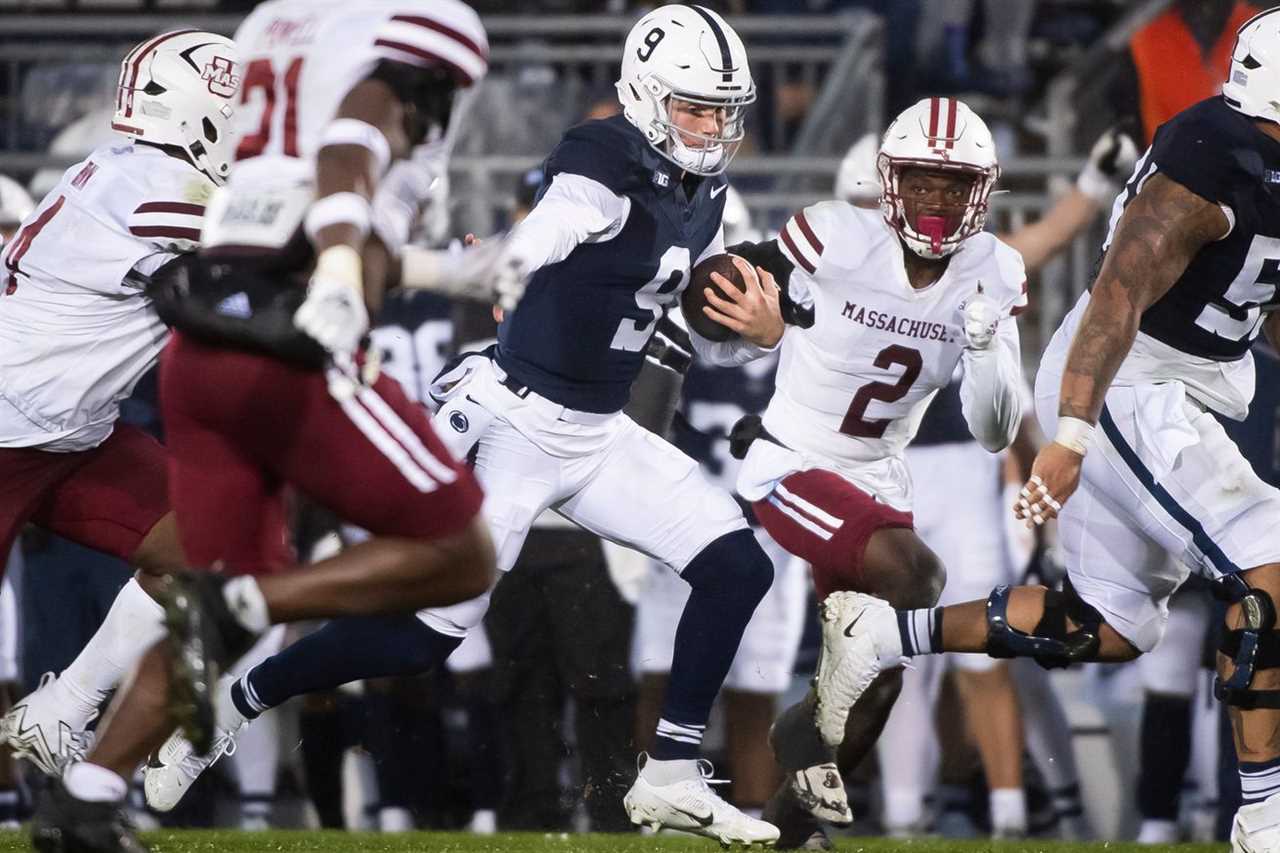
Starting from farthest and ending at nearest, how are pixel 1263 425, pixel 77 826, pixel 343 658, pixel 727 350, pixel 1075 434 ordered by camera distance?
pixel 1263 425, pixel 727 350, pixel 343 658, pixel 1075 434, pixel 77 826

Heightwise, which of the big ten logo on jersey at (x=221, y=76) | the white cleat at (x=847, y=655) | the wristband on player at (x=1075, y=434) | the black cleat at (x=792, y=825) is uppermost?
the big ten logo on jersey at (x=221, y=76)

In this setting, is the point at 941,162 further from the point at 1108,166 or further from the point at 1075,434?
the point at 1108,166

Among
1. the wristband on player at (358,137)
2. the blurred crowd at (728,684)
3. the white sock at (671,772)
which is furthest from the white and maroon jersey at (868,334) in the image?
the wristband on player at (358,137)

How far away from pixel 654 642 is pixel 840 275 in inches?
68.4

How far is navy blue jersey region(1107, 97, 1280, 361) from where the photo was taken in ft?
13.9

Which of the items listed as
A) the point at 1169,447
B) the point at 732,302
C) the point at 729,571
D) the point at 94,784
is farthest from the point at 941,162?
the point at 94,784

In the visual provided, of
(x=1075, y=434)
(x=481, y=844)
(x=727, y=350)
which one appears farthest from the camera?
(x=481, y=844)

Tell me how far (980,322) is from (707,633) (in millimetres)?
949

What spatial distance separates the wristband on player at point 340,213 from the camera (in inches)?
126

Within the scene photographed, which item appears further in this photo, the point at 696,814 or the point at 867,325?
the point at 867,325

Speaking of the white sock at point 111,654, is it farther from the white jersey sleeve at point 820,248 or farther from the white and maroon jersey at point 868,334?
the white jersey sleeve at point 820,248

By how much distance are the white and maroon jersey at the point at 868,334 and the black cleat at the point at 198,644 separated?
203 centimetres

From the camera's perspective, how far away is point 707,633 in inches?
180

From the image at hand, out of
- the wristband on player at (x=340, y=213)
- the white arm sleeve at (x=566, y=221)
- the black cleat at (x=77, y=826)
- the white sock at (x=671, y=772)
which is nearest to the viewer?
the wristband on player at (x=340, y=213)
